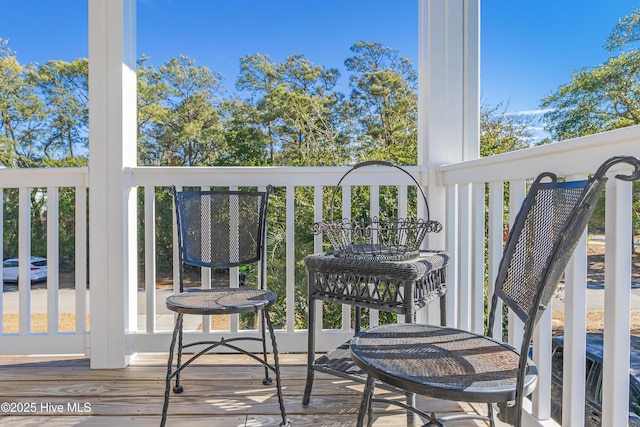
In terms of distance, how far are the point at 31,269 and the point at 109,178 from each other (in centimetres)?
88

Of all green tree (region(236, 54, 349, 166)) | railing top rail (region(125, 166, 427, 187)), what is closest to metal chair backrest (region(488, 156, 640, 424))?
railing top rail (region(125, 166, 427, 187))

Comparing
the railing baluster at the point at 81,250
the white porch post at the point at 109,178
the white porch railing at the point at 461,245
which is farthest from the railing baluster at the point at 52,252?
the white porch post at the point at 109,178

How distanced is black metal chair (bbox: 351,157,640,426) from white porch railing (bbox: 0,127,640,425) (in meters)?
0.17

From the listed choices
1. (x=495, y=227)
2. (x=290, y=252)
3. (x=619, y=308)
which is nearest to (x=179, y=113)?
(x=290, y=252)

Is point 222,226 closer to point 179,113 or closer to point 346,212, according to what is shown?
point 346,212

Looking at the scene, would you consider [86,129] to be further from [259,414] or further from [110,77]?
[259,414]

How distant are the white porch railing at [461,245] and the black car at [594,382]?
0.05 meters

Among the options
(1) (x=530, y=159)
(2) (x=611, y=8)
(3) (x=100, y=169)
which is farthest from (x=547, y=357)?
(3) (x=100, y=169)

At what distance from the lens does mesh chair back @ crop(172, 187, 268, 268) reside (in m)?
2.13

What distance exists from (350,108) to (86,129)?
5.25 feet

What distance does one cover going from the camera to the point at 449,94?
2.23 metres

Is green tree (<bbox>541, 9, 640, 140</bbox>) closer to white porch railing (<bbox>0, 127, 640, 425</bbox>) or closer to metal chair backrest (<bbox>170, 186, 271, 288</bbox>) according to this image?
white porch railing (<bbox>0, 127, 640, 425</bbox>)

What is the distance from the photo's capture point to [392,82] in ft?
8.66

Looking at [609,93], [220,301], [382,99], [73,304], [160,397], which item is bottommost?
[160,397]
